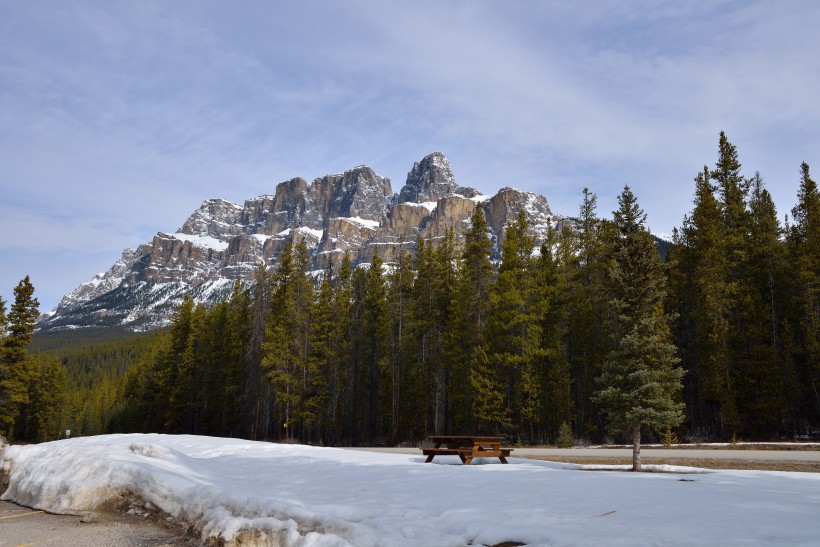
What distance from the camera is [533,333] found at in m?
32.6

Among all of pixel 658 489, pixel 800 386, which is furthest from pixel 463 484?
pixel 800 386

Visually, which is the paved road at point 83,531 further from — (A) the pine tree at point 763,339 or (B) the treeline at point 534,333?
(A) the pine tree at point 763,339

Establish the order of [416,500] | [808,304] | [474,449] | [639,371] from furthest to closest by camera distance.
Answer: [808,304]
[639,371]
[474,449]
[416,500]

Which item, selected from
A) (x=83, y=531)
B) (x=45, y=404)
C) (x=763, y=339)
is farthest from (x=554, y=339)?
(x=45, y=404)

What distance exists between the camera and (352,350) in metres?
49.1

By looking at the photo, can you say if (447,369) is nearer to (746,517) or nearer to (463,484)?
(463,484)

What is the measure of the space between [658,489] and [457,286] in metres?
32.3

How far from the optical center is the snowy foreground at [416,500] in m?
5.80

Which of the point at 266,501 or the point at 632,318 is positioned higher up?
the point at 632,318

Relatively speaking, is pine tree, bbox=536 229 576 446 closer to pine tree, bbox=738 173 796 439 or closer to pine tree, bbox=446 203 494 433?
pine tree, bbox=446 203 494 433

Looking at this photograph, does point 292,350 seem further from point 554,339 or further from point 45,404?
point 45,404

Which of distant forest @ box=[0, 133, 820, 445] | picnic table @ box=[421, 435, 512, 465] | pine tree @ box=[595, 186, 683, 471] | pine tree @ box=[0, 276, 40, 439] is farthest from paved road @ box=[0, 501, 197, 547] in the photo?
pine tree @ box=[0, 276, 40, 439]

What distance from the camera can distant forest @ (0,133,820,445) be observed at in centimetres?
2953

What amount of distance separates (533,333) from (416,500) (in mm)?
25627
